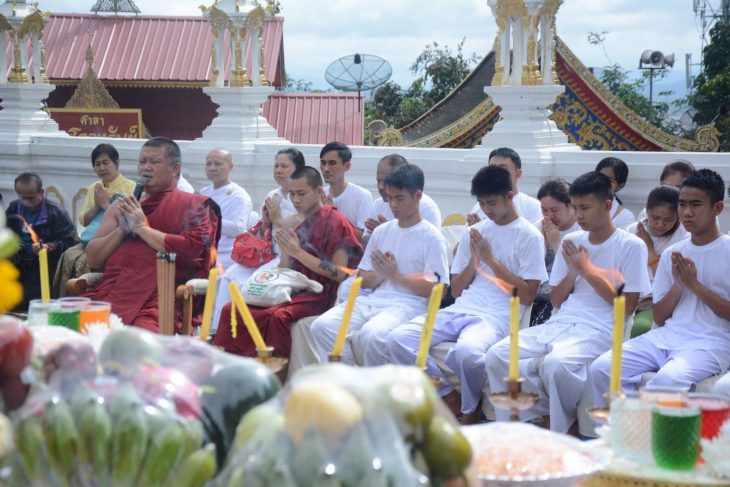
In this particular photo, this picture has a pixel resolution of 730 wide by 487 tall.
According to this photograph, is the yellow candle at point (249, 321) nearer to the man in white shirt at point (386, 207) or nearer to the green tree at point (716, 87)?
the man in white shirt at point (386, 207)

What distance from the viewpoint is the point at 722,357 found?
4895 mm

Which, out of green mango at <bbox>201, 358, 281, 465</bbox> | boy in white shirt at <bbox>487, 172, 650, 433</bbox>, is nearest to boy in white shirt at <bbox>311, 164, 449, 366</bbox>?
boy in white shirt at <bbox>487, 172, 650, 433</bbox>

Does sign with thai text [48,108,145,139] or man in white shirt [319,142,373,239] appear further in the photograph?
sign with thai text [48,108,145,139]

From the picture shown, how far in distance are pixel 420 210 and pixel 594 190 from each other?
169cm

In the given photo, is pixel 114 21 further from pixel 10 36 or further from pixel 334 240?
pixel 334 240

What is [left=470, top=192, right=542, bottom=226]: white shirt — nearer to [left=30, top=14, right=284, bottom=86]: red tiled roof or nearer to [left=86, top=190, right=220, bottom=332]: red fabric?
[left=86, top=190, right=220, bottom=332]: red fabric

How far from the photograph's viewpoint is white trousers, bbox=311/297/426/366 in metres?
5.64

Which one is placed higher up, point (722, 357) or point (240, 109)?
point (240, 109)

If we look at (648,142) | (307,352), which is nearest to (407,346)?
(307,352)

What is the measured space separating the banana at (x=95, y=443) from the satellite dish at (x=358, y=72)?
1570 cm

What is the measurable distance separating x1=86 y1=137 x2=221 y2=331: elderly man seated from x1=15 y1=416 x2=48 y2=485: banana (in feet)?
14.2

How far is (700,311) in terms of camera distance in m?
5.03

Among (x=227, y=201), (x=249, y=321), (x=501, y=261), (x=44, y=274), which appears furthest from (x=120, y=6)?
(x=249, y=321)

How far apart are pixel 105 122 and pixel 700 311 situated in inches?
397
